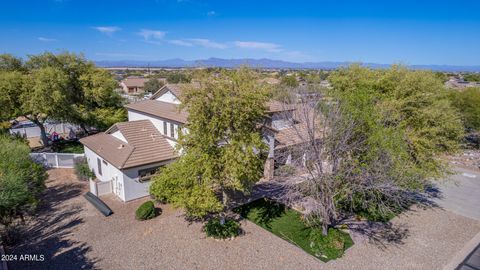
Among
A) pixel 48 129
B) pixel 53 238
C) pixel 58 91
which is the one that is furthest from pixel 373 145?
pixel 48 129

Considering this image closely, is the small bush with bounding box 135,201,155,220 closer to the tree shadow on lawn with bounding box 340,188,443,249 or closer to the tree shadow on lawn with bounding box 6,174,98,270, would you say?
the tree shadow on lawn with bounding box 6,174,98,270

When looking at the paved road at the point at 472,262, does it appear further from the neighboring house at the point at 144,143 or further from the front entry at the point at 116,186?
the front entry at the point at 116,186

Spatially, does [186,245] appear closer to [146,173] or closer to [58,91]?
[146,173]

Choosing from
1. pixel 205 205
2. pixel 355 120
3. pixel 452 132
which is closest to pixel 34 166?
pixel 205 205

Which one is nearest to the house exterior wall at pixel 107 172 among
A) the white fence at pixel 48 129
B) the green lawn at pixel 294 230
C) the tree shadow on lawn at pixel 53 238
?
the tree shadow on lawn at pixel 53 238

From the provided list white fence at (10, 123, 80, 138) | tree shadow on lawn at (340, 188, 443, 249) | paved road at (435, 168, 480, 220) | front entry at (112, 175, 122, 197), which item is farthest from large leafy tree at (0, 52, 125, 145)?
paved road at (435, 168, 480, 220)

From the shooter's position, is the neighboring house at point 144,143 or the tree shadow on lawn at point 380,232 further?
the neighboring house at point 144,143
